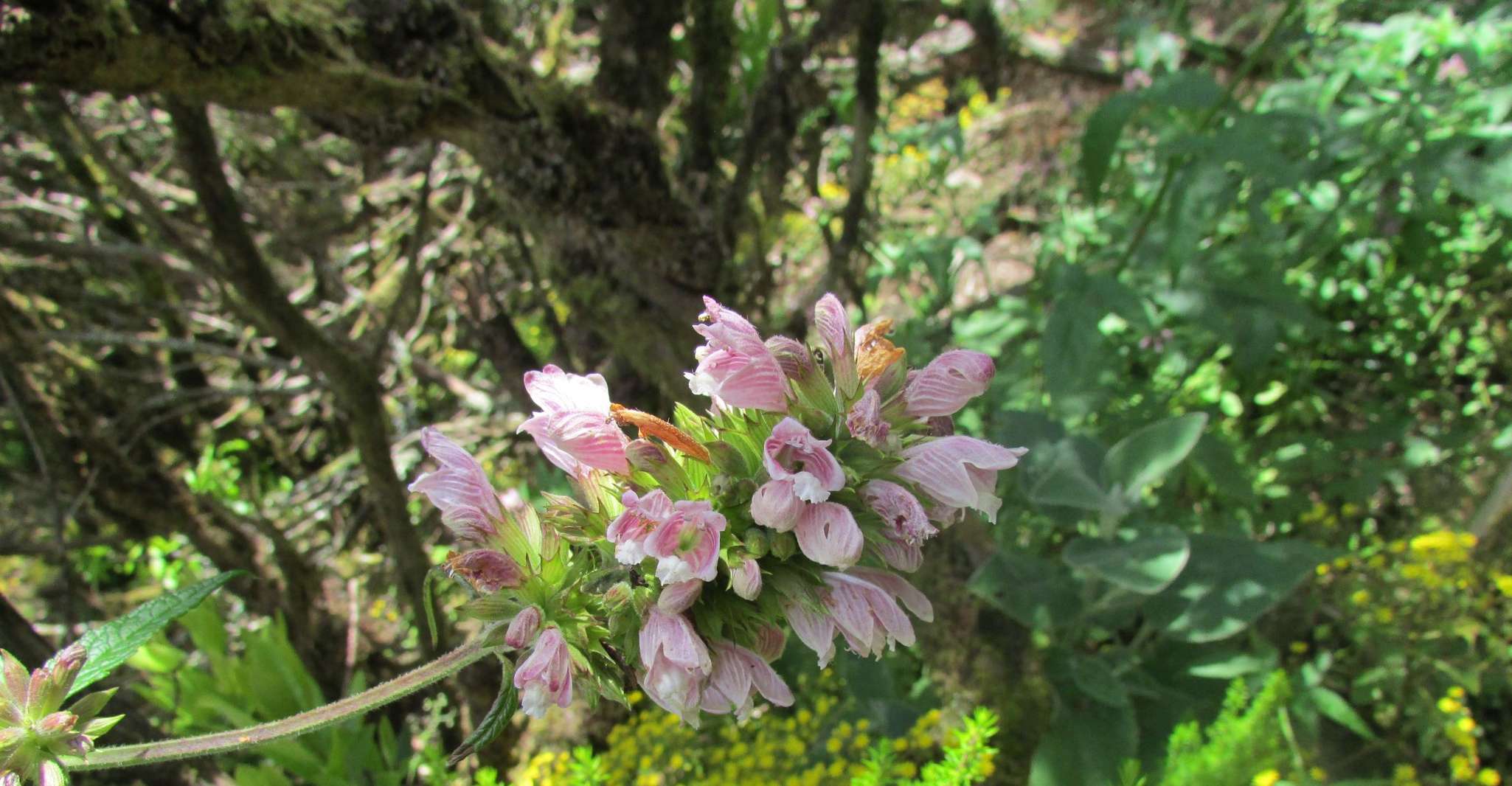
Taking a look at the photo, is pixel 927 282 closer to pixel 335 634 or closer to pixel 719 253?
pixel 719 253

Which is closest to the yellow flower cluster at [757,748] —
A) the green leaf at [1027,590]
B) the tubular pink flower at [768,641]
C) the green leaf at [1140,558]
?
the green leaf at [1027,590]

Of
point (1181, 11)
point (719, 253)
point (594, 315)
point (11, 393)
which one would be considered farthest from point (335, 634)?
point (1181, 11)

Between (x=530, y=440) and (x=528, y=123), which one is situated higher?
(x=528, y=123)

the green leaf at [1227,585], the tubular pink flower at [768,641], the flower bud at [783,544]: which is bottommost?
the green leaf at [1227,585]

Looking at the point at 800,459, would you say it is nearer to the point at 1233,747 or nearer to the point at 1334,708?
the point at 1233,747

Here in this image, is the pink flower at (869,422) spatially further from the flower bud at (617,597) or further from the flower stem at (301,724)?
the flower stem at (301,724)

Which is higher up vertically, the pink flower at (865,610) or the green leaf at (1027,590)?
the pink flower at (865,610)

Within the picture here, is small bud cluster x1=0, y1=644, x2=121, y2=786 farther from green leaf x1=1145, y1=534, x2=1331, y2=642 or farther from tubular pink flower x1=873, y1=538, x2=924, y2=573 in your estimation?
green leaf x1=1145, y1=534, x2=1331, y2=642
